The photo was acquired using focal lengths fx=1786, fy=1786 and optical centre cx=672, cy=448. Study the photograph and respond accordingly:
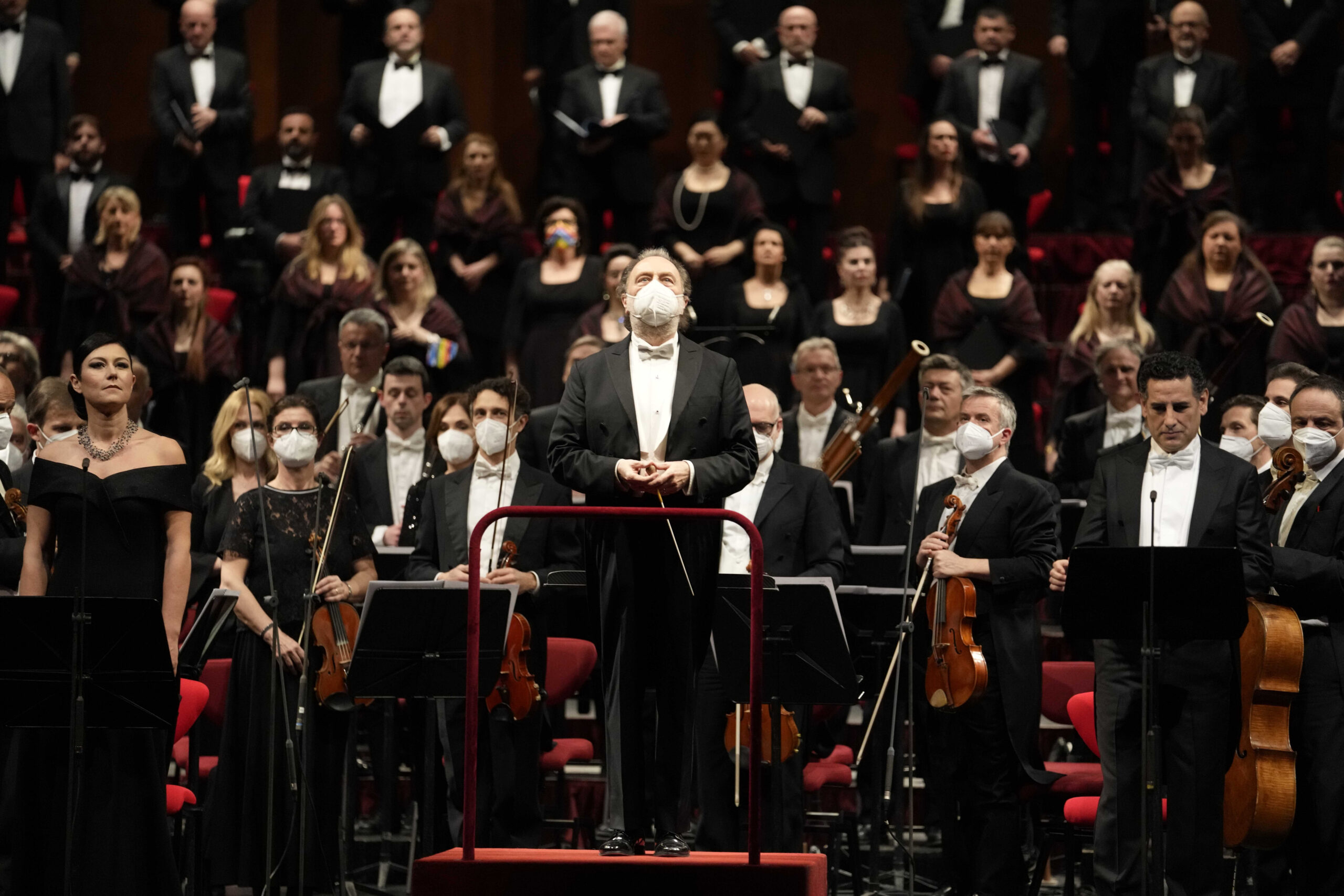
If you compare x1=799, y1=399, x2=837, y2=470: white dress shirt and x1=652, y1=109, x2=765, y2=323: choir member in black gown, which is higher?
x1=652, y1=109, x2=765, y2=323: choir member in black gown

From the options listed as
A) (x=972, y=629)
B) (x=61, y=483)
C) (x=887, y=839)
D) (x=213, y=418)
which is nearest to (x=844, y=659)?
(x=972, y=629)

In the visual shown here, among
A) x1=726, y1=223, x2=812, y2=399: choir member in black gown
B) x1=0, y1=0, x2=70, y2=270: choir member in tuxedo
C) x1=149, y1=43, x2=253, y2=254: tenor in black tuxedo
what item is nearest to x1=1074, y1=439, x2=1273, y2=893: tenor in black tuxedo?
x1=726, y1=223, x2=812, y2=399: choir member in black gown

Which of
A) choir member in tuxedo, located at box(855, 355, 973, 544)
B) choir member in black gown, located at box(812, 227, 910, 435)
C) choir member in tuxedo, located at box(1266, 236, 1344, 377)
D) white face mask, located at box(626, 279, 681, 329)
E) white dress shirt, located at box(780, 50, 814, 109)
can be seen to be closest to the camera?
white face mask, located at box(626, 279, 681, 329)

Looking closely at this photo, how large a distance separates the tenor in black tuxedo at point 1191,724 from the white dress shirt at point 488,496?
1893 mm

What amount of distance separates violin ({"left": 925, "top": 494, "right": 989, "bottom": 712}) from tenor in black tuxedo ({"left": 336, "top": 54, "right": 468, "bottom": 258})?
4.84 m

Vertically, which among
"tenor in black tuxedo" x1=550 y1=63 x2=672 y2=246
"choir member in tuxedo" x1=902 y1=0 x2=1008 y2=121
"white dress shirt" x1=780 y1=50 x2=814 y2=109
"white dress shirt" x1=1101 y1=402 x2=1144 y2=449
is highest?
"choir member in tuxedo" x1=902 y1=0 x2=1008 y2=121

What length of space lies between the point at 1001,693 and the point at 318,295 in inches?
163

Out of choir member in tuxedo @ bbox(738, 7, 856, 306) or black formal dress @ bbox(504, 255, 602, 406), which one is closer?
black formal dress @ bbox(504, 255, 602, 406)

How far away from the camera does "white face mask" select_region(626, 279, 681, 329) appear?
4.37m

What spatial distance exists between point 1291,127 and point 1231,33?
2.04 metres

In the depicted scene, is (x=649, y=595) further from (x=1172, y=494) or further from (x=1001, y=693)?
(x=1172, y=494)

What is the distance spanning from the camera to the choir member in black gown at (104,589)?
189 inches

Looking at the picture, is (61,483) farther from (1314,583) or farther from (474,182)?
(474,182)

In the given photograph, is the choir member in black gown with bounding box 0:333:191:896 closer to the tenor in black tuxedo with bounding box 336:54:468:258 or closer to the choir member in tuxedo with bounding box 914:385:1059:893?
the choir member in tuxedo with bounding box 914:385:1059:893
